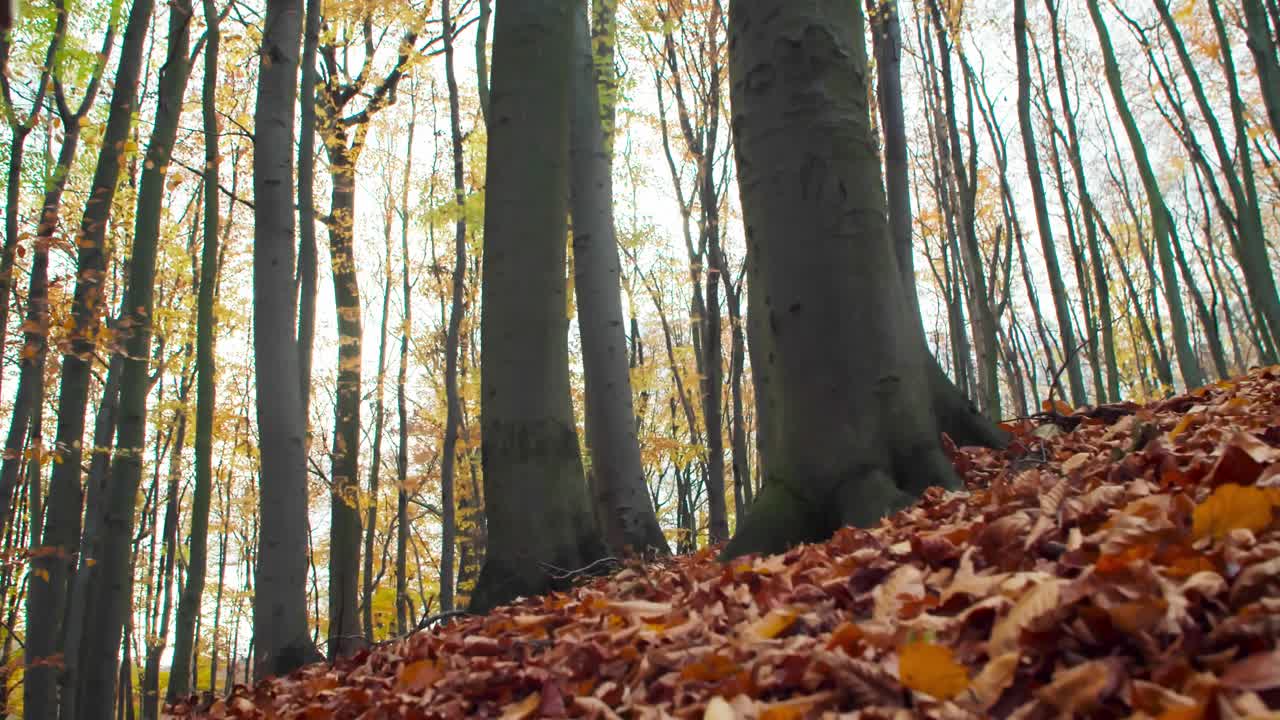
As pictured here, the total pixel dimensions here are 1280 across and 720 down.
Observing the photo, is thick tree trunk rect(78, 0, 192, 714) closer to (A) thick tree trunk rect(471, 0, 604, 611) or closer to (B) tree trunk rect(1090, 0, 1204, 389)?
(A) thick tree trunk rect(471, 0, 604, 611)

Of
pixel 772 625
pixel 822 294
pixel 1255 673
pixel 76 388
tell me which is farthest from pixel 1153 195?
pixel 76 388

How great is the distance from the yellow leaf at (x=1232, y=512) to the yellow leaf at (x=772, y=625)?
694 millimetres

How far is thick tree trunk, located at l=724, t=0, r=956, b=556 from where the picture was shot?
277 centimetres

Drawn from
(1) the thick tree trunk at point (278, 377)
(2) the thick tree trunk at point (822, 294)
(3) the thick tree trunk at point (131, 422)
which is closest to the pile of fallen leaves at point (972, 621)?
(2) the thick tree trunk at point (822, 294)

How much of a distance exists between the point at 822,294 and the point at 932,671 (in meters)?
1.87

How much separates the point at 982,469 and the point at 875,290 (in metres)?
0.75

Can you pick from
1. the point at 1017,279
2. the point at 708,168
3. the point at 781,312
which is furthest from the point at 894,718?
the point at 1017,279

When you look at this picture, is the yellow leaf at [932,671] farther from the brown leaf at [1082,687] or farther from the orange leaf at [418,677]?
the orange leaf at [418,677]

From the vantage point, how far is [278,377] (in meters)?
4.54

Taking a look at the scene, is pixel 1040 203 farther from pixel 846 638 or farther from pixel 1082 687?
pixel 1082 687

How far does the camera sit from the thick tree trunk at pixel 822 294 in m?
2.77

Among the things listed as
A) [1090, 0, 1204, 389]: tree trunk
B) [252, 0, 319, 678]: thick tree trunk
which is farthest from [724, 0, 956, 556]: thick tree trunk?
[1090, 0, 1204, 389]: tree trunk

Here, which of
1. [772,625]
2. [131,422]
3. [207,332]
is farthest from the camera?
[207,332]

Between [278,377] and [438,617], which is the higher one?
[278,377]
